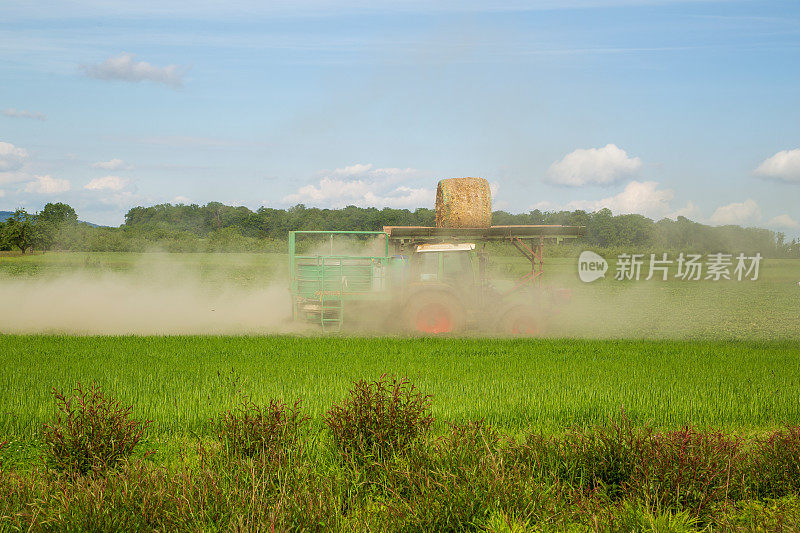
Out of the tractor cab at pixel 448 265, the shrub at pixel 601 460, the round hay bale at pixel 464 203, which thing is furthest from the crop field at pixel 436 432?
the round hay bale at pixel 464 203

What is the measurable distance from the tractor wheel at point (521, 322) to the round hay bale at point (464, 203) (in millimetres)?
2422

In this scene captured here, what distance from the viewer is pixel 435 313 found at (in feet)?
48.3

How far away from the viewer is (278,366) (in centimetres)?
1063

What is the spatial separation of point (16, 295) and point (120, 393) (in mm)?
20351

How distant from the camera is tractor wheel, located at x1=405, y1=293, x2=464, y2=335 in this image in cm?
1465

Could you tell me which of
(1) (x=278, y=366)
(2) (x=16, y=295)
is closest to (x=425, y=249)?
(1) (x=278, y=366)

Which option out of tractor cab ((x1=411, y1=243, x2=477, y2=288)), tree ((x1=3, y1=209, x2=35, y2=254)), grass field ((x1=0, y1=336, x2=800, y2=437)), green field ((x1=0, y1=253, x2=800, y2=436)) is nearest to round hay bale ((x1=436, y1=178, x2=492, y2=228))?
tractor cab ((x1=411, y1=243, x2=477, y2=288))

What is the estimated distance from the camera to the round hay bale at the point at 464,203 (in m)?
15.8

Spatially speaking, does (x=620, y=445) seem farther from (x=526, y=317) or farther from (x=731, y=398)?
(x=526, y=317)

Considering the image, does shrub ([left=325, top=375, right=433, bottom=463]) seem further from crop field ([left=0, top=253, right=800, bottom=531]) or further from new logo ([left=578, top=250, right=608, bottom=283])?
new logo ([left=578, top=250, right=608, bottom=283])

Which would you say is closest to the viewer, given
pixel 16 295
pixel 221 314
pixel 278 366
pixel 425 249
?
pixel 278 366

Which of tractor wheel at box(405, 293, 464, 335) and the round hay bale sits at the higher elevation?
the round hay bale

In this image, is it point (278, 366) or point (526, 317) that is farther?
point (526, 317)

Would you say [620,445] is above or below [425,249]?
below
